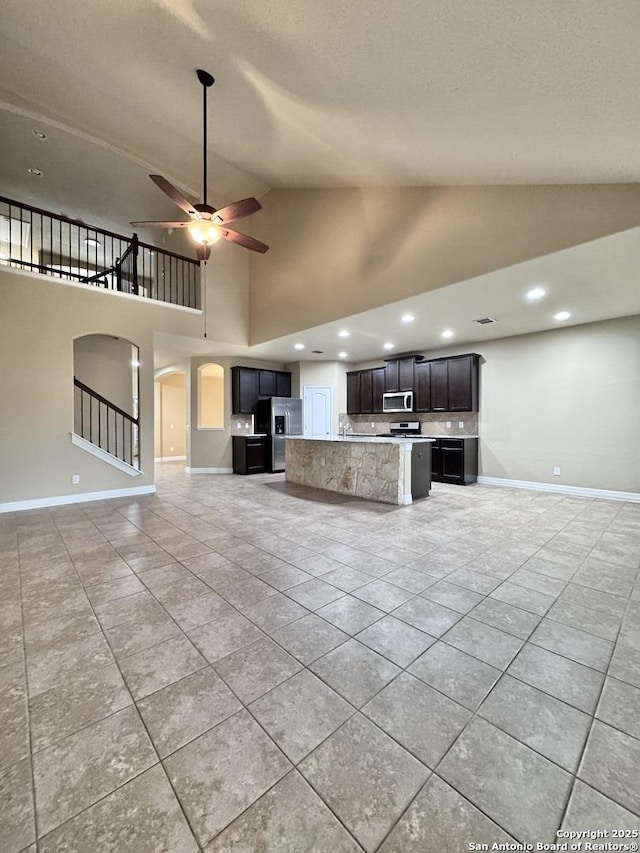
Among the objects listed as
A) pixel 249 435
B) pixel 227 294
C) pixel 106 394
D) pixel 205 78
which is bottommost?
pixel 249 435

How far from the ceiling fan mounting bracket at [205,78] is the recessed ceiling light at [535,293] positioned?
13.2 feet

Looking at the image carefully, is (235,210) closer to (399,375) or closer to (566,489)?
(399,375)

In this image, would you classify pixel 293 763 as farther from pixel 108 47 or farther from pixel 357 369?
pixel 357 369

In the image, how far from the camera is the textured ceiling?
1.88 m

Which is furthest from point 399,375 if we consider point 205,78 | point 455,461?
point 205,78

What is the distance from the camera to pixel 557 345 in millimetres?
5789

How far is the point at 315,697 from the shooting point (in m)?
1.49

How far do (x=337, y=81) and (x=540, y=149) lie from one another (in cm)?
169

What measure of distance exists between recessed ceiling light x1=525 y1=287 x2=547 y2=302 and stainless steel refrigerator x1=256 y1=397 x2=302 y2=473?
545cm

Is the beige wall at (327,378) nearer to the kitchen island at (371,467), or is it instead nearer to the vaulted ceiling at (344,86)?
the kitchen island at (371,467)

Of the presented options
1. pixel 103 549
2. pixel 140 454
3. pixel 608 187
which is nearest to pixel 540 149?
pixel 608 187

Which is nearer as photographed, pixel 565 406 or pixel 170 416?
pixel 565 406

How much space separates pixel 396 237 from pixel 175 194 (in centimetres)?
270

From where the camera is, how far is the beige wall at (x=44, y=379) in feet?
15.1
